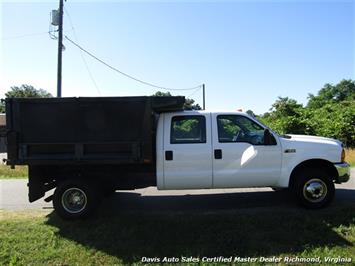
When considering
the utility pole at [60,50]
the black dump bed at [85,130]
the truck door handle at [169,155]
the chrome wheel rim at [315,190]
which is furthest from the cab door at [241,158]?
the utility pole at [60,50]

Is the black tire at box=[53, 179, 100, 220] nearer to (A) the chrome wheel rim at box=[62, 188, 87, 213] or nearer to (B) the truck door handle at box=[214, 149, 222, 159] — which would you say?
(A) the chrome wheel rim at box=[62, 188, 87, 213]

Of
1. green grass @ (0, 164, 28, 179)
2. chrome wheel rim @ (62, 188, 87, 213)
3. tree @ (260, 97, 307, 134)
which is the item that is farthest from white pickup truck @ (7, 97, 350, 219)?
tree @ (260, 97, 307, 134)

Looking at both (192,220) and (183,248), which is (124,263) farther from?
(192,220)

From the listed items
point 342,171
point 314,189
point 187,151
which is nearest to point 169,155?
point 187,151

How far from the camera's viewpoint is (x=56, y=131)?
6.82m

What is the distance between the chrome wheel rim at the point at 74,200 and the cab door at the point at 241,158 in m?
2.43

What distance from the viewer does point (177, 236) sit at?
19.5 ft

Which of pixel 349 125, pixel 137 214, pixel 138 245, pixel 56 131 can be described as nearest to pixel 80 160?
pixel 56 131

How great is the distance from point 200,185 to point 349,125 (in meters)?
21.2

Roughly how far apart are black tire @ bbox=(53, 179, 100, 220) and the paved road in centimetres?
95

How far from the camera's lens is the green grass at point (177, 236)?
5.38 meters

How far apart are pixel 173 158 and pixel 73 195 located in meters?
1.95

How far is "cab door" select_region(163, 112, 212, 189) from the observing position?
274 inches

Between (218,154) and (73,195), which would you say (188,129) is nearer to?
(218,154)
